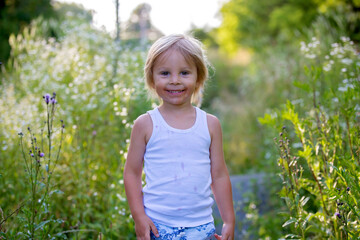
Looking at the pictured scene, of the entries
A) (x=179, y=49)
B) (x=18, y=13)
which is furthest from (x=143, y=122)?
(x=18, y=13)

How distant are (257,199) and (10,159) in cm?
237

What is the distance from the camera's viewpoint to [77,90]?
135 inches

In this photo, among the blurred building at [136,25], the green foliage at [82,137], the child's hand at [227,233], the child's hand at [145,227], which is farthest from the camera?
the blurred building at [136,25]

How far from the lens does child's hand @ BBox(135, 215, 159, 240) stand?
5.54 feet

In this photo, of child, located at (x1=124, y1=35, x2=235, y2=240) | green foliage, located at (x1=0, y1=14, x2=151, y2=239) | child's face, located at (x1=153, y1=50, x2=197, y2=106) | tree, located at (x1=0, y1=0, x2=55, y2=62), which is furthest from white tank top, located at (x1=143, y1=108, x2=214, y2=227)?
tree, located at (x1=0, y1=0, x2=55, y2=62)

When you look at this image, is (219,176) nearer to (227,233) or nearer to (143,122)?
(227,233)

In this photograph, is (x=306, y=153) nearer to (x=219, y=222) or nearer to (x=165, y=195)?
(x=165, y=195)

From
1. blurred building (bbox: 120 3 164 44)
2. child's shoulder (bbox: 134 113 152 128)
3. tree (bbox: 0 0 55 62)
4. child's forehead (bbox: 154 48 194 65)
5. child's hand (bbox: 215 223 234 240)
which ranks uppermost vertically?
tree (bbox: 0 0 55 62)

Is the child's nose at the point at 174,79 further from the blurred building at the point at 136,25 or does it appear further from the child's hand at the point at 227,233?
the blurred building at the point at 136,25

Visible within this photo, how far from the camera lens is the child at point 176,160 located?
1727 millimetres

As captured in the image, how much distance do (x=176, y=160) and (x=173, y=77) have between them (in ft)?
1.33

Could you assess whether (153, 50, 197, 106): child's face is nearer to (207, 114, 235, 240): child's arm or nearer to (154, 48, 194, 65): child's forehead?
(154, 48, 194, 65): child's forehead

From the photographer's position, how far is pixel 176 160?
1.76 meters

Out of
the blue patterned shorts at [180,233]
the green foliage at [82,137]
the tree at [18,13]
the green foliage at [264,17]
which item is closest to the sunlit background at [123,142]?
the green foliage at [82,137]
